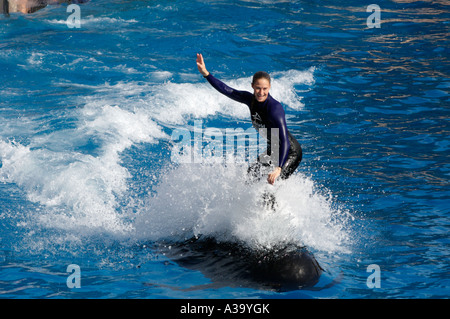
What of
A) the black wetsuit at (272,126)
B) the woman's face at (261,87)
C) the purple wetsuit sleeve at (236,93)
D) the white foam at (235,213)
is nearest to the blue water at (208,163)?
the white foam at (235,213)

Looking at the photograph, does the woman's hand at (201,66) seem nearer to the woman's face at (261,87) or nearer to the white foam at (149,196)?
the woman's face at (261,87)

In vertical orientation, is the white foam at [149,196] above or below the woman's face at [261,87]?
below

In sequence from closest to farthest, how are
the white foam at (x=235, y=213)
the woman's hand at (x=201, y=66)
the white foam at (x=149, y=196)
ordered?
1. the white foam at (x=235, y=213)
2. the white foam at (x=149, y=196)
3. the woman's hand at (x=201, y=66)

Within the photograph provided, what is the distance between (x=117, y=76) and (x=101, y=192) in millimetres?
4914

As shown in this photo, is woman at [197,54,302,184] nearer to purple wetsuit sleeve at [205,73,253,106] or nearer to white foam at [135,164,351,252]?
purple wetsuit sleeve at [205,73,253,106]

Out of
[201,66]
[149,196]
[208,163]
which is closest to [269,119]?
[201,66]

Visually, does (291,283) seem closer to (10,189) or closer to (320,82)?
(10,189)

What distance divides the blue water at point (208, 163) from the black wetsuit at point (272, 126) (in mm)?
246

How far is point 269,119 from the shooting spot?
458 centimetres

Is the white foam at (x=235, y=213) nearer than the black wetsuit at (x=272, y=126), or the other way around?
the black wetsuit at (x=272, y=126)

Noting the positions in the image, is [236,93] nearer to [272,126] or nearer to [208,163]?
[272,126]

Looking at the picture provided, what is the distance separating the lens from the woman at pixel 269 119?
4484 mm

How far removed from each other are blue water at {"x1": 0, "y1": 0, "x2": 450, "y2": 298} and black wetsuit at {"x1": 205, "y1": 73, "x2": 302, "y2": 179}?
0.81 feet

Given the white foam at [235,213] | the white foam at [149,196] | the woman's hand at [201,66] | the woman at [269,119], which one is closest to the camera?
the woman at [269,119]
